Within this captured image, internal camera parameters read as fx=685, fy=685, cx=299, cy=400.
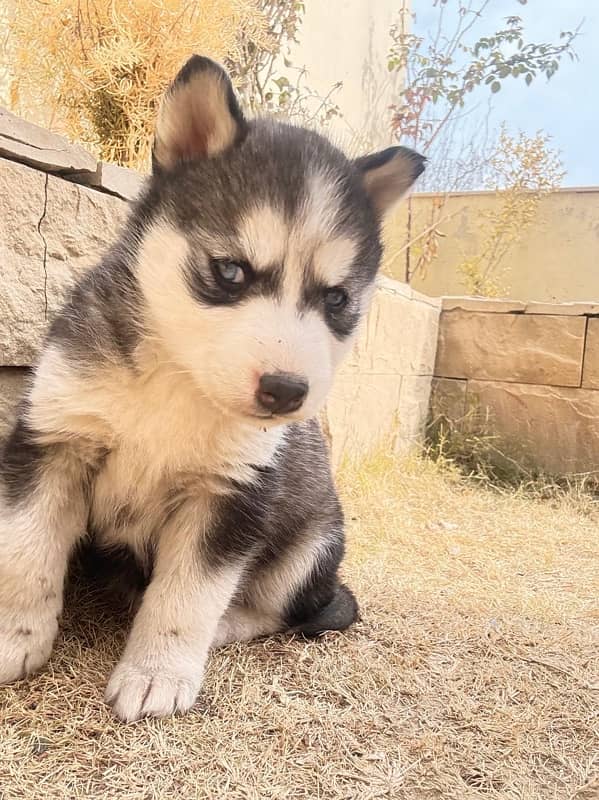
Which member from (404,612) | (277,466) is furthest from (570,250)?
(277,466)

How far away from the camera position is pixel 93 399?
1.69 meters

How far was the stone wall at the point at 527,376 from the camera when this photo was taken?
5.49m

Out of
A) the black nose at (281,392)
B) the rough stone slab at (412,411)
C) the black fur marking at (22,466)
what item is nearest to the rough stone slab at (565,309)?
the rough stone slab at (412,411)

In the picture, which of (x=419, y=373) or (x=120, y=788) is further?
(x=419, y=373)

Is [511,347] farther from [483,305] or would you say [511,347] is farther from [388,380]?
[388,380]

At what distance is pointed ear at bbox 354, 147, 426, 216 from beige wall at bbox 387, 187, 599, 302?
536 centimetres

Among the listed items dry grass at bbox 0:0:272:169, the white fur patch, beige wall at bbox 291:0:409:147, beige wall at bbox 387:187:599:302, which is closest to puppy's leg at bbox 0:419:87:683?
the white fur patch

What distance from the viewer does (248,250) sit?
155cm

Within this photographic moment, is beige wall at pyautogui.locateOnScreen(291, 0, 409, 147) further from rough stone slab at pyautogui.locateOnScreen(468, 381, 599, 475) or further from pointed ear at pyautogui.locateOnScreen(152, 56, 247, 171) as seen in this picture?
pointed ear at pyautogui.locateOnScreen(152, 56, 247, 171)

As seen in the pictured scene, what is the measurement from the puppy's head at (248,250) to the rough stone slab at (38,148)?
0.66 meters

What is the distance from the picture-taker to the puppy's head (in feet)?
4.80

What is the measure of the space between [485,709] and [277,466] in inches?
34.5

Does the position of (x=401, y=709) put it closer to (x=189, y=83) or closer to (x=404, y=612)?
(x=404, y=612)

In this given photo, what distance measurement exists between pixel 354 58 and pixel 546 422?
3940mm
